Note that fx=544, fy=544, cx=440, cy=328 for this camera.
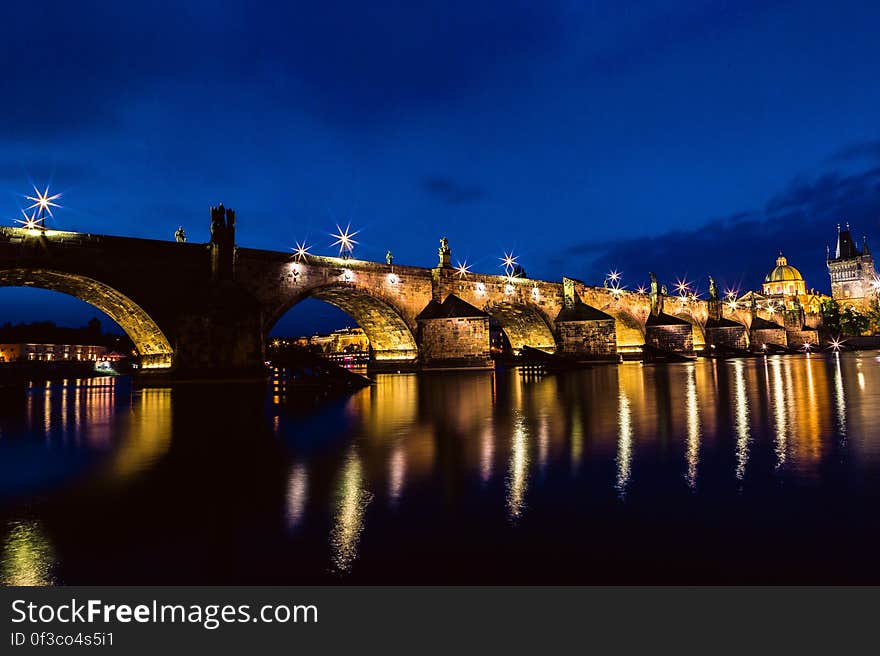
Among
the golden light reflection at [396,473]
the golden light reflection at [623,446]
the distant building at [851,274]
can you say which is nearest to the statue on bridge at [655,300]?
the golden light reflection at [623,446]

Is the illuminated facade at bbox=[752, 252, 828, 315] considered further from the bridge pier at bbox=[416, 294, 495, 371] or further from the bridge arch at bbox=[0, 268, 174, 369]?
the bridge arch at bbox=[0, 268, 174, 369]

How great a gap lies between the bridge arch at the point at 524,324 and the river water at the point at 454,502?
33850 millimetres

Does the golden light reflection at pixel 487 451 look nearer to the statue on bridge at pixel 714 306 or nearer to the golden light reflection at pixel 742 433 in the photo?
the golden light reflection at pixel 742 433

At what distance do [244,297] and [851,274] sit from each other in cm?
14642

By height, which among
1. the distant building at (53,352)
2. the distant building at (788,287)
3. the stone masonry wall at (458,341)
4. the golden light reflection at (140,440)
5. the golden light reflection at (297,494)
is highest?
the distant building at (788,287)

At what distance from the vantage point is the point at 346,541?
3.73m

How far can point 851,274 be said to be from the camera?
12638 cm

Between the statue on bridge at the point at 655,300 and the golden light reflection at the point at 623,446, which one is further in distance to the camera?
the statue on bridge at the point at 655,300

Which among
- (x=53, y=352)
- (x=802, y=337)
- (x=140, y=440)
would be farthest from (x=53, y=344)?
(x=802, y=337)

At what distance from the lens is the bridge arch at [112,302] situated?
20891 mm

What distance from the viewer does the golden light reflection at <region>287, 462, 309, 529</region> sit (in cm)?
431

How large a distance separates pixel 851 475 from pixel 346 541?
4751 mm

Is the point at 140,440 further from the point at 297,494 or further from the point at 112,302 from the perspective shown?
the point at 112,302
